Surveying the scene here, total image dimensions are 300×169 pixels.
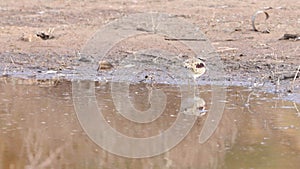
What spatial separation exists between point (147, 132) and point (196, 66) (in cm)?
207

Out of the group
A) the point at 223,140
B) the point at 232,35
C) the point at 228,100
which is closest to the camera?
the point at 223,140

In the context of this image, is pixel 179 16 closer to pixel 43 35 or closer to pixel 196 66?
pixel 43 35

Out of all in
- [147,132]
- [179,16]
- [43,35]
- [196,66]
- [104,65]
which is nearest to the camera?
[147,132]

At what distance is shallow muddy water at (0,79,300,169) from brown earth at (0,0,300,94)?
0.92 metres

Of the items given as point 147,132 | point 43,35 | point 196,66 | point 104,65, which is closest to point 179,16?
point 43,35

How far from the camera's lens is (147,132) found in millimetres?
5215

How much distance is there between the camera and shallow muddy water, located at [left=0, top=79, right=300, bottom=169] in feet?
14.7

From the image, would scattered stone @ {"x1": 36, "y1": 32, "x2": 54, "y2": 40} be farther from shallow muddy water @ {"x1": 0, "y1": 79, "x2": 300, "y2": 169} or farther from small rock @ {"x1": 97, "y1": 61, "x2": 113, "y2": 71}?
shallow muddy water @ {"x1": 0, "y1": 79, "x2": 300, "y2": 169}

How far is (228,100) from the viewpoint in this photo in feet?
20.6

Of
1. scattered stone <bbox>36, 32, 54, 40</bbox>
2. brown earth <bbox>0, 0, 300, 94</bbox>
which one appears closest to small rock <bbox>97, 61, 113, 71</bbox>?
brown earth <bbox>0, 0, 300, 94</bbox>

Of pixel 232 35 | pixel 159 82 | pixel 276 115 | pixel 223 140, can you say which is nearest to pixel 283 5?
pixel 232 35

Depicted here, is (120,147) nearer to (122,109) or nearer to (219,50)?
(122,109)

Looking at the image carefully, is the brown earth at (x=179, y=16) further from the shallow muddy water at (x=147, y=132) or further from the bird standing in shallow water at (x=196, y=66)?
the shallow muddy water at (x=147, y=132)

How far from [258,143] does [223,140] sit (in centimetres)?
26
